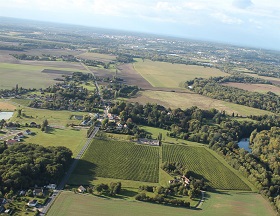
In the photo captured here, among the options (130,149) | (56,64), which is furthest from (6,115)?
(56,64)

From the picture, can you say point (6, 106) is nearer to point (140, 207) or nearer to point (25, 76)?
point (25, 76)

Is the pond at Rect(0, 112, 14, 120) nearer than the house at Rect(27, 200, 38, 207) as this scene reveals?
No

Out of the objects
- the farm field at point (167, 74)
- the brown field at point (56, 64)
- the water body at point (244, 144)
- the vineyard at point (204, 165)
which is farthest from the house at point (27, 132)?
the brown field at point (56, 64)

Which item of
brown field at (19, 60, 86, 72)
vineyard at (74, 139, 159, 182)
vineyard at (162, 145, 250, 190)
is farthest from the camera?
brown field at (19, 60, 86, 72)

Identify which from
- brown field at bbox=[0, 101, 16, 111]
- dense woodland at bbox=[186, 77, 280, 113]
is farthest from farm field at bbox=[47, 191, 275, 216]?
dense woodland at bbox=[186, 77, 280, 113]

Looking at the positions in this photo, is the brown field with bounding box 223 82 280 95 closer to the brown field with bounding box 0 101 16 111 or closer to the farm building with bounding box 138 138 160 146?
the farm building with bounding box 138 138 160 146

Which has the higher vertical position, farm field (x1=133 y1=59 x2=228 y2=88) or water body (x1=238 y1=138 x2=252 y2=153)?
farm field (x1=133 y1=59 x2=228 y2=88)

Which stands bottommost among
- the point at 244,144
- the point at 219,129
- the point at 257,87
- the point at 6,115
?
the point at 244,144
